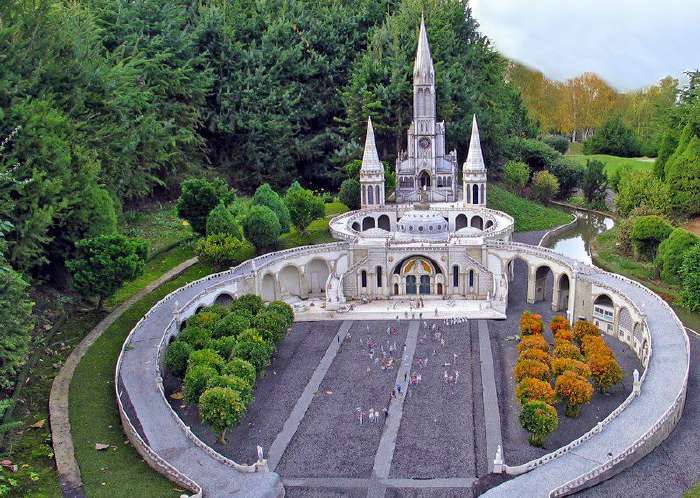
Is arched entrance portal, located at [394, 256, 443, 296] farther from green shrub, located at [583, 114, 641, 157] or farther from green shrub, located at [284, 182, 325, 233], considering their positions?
green shrub, located at [583, 114, 641, 157]

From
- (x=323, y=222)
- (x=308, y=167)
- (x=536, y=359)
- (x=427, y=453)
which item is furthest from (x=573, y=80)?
(x=427, y=453)

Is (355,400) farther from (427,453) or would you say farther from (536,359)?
(536,359)

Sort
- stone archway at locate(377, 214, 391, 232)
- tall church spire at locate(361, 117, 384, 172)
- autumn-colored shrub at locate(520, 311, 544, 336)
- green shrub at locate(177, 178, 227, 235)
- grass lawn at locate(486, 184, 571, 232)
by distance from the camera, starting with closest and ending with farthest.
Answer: autumn-colored shrub at locate(520, 311, 544, 336) → green shrub at locate(177, 178, 227, 235) → tall church spire at locate(361, 117, 384, 172) → stone archway at locate(377, 214, 391, 232) → grass lawn at locate(486, 184, 571, 232)

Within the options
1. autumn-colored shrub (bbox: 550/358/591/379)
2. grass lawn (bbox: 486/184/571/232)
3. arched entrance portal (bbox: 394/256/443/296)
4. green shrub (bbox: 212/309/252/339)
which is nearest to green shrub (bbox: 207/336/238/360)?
green shrub (bbox: 212/309/252/339)

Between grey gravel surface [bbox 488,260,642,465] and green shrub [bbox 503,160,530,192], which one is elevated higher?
green shrub [bbox 503,160,530,192]

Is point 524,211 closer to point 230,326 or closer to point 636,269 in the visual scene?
point 636,269

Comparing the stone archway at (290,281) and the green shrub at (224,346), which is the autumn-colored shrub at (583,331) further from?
the stone archway at (290,281)

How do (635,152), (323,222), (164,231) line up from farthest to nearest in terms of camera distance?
(635,152) < (323,222) < (164,231)
